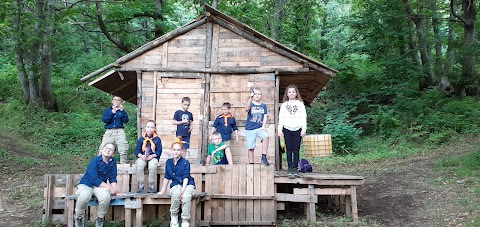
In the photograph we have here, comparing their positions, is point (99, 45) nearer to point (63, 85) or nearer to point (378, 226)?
point (63, 85)

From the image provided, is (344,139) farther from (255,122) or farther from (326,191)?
(326,191)

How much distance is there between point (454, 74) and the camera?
20609 mm

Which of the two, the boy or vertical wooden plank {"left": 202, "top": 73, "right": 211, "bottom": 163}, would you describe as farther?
vertical wooden plank {"left": 202, "top": 73, "right": 211, "bottom": 163}

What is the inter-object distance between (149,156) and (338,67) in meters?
19.1

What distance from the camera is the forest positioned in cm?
1786

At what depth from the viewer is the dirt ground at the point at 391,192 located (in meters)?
8.46

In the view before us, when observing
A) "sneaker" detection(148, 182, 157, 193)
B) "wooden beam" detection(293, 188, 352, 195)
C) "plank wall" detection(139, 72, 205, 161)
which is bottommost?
"wooden beam" detection(293, 188, 352, 195)

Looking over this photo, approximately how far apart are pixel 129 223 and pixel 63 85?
63.6 feet

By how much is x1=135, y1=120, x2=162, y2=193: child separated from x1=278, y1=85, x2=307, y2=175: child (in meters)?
2.42

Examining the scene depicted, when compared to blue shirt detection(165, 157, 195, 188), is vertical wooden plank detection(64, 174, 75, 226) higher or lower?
lower

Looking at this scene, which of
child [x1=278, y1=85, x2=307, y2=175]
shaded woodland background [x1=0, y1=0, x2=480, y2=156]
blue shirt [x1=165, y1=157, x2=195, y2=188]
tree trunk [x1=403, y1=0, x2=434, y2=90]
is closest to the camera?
blue shirt [x1=165, y1=157, x2=195, y2=188]

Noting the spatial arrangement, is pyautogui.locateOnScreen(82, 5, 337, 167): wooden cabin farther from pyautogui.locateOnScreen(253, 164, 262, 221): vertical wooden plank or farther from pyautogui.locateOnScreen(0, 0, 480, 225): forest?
pyautogui.locateOnScreen(0, 0, 480, 225): forest

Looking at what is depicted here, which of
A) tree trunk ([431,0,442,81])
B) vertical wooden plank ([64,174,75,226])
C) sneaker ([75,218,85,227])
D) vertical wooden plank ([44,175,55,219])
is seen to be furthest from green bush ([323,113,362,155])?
sneaker ([75,218,85,227])

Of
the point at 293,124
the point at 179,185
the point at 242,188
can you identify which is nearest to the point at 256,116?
the point at 293,124
